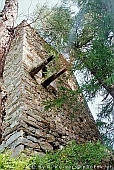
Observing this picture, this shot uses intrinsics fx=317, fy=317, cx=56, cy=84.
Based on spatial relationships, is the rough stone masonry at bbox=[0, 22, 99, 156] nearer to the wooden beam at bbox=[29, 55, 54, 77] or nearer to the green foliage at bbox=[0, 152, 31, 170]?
the wooden beam at bbox=[29, 55, 54, 77]

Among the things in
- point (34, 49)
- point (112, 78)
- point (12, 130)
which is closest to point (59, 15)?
point (34, 49)

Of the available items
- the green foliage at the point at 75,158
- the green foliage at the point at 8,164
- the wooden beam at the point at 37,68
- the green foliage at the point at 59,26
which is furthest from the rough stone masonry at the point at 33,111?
the green foliage at the point at 8,164

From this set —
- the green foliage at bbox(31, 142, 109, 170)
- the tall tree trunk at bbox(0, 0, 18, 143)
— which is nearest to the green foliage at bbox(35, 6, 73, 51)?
the tall tree trunk at bbox(0, 0, 18, 143)

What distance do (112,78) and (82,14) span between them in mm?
2126

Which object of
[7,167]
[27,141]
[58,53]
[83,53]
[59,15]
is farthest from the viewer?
[59,15]

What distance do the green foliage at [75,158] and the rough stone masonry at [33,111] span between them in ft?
2.50

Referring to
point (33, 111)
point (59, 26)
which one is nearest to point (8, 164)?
point (33, 111)

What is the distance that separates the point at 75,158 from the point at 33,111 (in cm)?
143

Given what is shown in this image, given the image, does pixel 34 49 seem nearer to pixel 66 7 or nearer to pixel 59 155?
pixel 66 7

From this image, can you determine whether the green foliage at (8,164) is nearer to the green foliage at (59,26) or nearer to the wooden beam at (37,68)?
the wooden beam at (37,68)

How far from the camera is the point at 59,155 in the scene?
3.50 m

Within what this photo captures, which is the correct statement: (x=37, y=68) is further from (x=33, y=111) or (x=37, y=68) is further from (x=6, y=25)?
(x=6, y=25)

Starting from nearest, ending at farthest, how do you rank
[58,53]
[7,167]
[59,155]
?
1. [7,167]
2. [59,155]
3. [58,53]

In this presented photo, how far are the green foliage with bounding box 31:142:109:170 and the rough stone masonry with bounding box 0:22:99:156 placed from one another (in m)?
0.76
